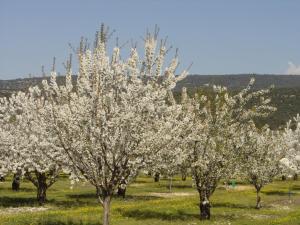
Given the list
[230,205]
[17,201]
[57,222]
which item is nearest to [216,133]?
[57,222]

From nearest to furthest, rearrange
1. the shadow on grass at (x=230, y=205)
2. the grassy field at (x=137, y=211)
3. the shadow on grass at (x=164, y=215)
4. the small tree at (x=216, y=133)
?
the grassy field at (x=137, y=211) → the small tree at (x=216, y=133) → the shadow on grass at (x=164, y=215) → the shadow on grass at (x=230, y=205)

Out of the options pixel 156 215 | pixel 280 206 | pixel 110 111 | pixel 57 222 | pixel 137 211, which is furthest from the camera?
pixel 280 206

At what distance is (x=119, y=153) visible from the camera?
20.9 m

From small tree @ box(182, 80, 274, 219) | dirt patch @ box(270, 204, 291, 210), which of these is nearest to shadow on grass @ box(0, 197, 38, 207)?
small tree @ box(182, 80, 274, 219)

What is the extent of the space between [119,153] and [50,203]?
2688 cm

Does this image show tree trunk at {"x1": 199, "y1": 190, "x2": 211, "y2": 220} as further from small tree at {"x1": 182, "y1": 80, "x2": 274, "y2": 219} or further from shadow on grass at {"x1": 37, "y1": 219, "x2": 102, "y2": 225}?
shadow on grass at {"x1": 37, "y1": 219, "x2": 102, "y2": 225}

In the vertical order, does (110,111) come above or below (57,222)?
above

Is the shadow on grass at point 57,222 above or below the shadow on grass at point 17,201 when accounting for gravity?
above

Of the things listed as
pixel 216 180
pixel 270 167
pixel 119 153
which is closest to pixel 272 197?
pixel 270 167

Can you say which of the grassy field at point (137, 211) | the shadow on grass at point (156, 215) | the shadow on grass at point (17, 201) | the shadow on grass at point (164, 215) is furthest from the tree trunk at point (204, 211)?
Result: the shadow on grass at point (17, 201)

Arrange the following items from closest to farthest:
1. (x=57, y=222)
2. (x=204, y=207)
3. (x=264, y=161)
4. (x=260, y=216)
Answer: (x=57, y=222)
(x=204, y=207)
(x=260, y=216)
(x=264, y=161)

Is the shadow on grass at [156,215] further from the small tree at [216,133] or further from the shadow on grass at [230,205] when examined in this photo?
the shadow on grass at [230,205]

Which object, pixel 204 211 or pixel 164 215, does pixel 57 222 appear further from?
pixel 204 211

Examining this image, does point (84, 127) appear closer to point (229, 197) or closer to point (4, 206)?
point (4, 206)
